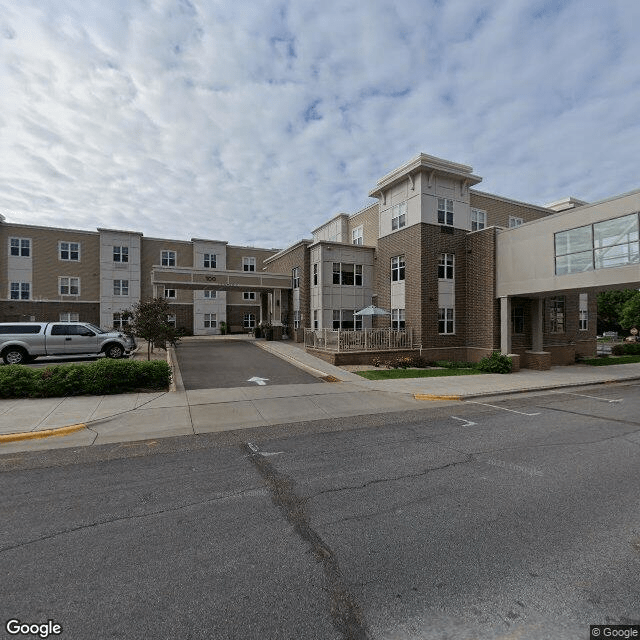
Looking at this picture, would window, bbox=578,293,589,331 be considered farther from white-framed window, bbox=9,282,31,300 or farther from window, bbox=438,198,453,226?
white-framed window, bbox=9,282,31,300

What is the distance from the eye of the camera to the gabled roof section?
2050 centimetres

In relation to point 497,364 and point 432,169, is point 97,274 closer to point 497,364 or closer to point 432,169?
point 432,169

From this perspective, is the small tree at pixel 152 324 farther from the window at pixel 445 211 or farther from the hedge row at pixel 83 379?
the window at pixel 445 211

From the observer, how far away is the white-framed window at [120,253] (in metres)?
36.9

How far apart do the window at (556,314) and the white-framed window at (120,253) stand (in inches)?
1520

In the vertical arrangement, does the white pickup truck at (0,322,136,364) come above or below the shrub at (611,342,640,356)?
above

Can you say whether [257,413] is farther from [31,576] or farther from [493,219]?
[493,219]

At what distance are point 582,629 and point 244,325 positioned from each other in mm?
41346

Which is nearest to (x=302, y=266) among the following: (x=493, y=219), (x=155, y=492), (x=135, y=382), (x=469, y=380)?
(x=493, y=219)

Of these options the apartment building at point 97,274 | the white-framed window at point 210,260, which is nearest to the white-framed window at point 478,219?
the apartment building at point 97,274

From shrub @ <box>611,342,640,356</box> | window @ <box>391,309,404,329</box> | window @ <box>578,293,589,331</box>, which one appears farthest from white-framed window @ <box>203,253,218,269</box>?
shrub @ <box>611,342,640,356</box>

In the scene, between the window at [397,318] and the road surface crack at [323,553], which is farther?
the window at [397,318]

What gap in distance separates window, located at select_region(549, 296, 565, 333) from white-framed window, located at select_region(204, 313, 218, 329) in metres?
32.2

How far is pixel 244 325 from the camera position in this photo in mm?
42531
